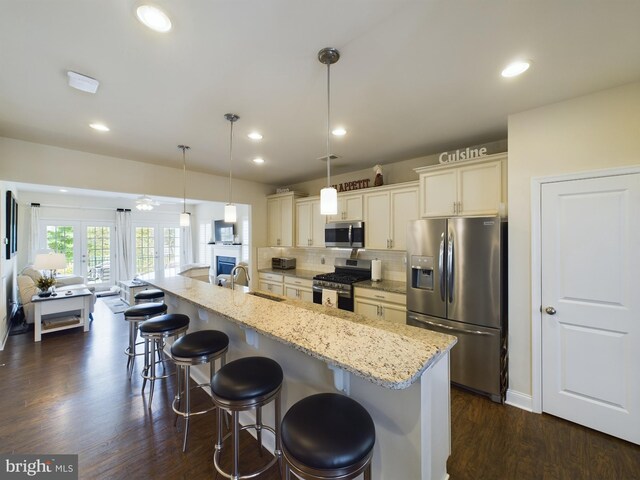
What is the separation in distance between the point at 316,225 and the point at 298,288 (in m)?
1.15

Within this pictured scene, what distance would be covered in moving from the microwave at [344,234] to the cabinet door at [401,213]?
51 cm

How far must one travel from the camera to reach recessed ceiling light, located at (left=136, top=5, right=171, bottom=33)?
1.25 metres

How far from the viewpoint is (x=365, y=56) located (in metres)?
1.60

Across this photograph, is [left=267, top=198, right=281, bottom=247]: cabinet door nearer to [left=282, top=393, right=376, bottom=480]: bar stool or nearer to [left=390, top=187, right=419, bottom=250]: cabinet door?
[left=390, top=187, right=419, bottom=250]: cabinet door

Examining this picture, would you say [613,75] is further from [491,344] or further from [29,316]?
[29,316]

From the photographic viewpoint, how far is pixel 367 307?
3572mm

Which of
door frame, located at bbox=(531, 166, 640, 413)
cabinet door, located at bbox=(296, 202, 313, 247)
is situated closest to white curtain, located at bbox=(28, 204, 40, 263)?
cabinet door, located at bbox=(296, 202, 313, 247)

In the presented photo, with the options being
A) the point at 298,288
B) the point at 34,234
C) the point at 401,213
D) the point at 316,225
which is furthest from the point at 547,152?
the point at 34,234

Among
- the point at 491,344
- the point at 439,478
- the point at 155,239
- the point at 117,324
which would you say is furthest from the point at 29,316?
the point at 491,344

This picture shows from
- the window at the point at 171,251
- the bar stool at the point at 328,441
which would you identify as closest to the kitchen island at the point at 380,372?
the bar stool at the point at 328,441

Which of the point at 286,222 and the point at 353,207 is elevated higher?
the point at 353,207

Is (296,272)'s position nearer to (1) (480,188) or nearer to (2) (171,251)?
(1) (480,188)

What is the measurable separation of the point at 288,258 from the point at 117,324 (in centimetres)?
324

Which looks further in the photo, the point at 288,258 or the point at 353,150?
the point at 288,258
